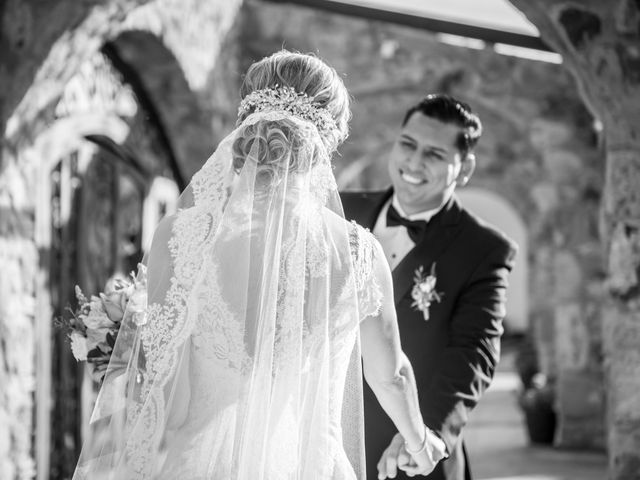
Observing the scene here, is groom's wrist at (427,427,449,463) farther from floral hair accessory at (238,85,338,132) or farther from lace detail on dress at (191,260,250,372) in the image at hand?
floral hair accessory at (238,85,338,132)

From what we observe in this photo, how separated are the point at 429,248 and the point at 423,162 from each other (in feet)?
0.85

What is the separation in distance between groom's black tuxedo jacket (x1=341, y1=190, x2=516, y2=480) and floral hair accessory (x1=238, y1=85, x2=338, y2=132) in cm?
92

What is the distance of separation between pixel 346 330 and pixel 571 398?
6.63m

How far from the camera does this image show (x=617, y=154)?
4246 millimetres

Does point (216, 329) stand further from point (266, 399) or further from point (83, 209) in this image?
point (83, 209)

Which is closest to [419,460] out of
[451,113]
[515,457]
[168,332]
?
[168,332]

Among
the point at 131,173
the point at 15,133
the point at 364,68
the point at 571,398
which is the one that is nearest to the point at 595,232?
the point at 571,398

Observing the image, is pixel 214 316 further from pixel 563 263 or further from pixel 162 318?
pixel 563 263

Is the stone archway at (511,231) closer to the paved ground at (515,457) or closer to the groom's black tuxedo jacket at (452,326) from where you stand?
the paved ground at (515,457)

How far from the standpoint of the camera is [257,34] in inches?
313

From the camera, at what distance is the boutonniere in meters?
3.01

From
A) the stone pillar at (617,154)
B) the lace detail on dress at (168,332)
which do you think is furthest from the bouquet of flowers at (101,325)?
the stone pillar at (617,154)

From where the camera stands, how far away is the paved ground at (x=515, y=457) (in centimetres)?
723

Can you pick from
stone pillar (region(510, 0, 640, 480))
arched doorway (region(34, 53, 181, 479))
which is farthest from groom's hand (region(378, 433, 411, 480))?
arched doorway (region(34, 53, 181, 479))
